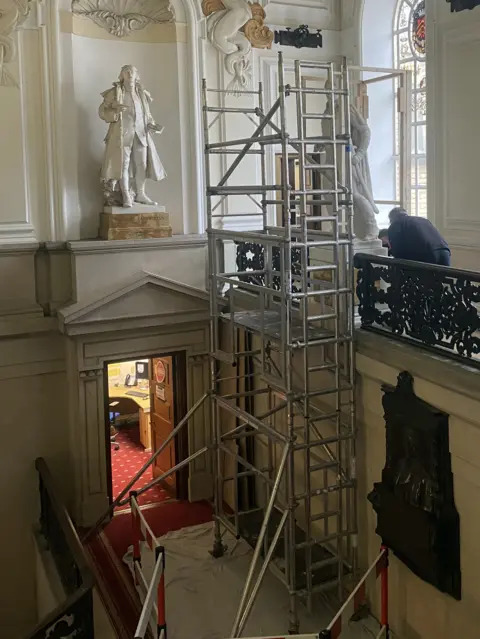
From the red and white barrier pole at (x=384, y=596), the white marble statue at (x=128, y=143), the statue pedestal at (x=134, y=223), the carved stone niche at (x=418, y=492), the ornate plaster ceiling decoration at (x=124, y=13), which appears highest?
the ornate plaster ceiling decoration at (x=124, y=13)

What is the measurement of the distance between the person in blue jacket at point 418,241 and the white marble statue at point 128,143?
289 centimetres

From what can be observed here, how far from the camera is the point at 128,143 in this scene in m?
7.75

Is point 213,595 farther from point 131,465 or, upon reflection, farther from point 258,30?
point 258,30

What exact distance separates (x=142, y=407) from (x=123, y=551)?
12.5ft

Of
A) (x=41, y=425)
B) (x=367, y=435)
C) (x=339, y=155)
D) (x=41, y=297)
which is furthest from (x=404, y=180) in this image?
(x=41, y=425)

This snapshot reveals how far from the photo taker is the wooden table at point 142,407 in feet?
36.0

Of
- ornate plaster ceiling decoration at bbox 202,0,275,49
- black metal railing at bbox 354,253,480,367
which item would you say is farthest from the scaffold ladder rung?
ornate plaster ceiling decoration at bbox 202,0,275,49

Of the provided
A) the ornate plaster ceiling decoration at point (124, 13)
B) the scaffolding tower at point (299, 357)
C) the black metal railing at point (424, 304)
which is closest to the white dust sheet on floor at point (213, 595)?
the scaffolding tower at point (299, 357)

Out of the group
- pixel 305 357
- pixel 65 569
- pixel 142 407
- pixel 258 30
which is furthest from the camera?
pixel 142 407

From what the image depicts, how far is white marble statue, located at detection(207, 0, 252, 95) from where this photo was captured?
8.32 meters

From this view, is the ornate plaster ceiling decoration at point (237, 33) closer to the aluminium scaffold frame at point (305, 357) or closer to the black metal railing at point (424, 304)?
the aluminium scaffold frame at point (305, 357)

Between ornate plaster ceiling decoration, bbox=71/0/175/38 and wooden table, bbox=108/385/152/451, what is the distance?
516 cm

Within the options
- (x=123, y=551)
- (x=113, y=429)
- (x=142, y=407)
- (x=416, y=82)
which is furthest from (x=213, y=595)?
(x=416, y=82)

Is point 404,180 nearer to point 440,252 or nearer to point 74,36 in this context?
→ point 440,252
